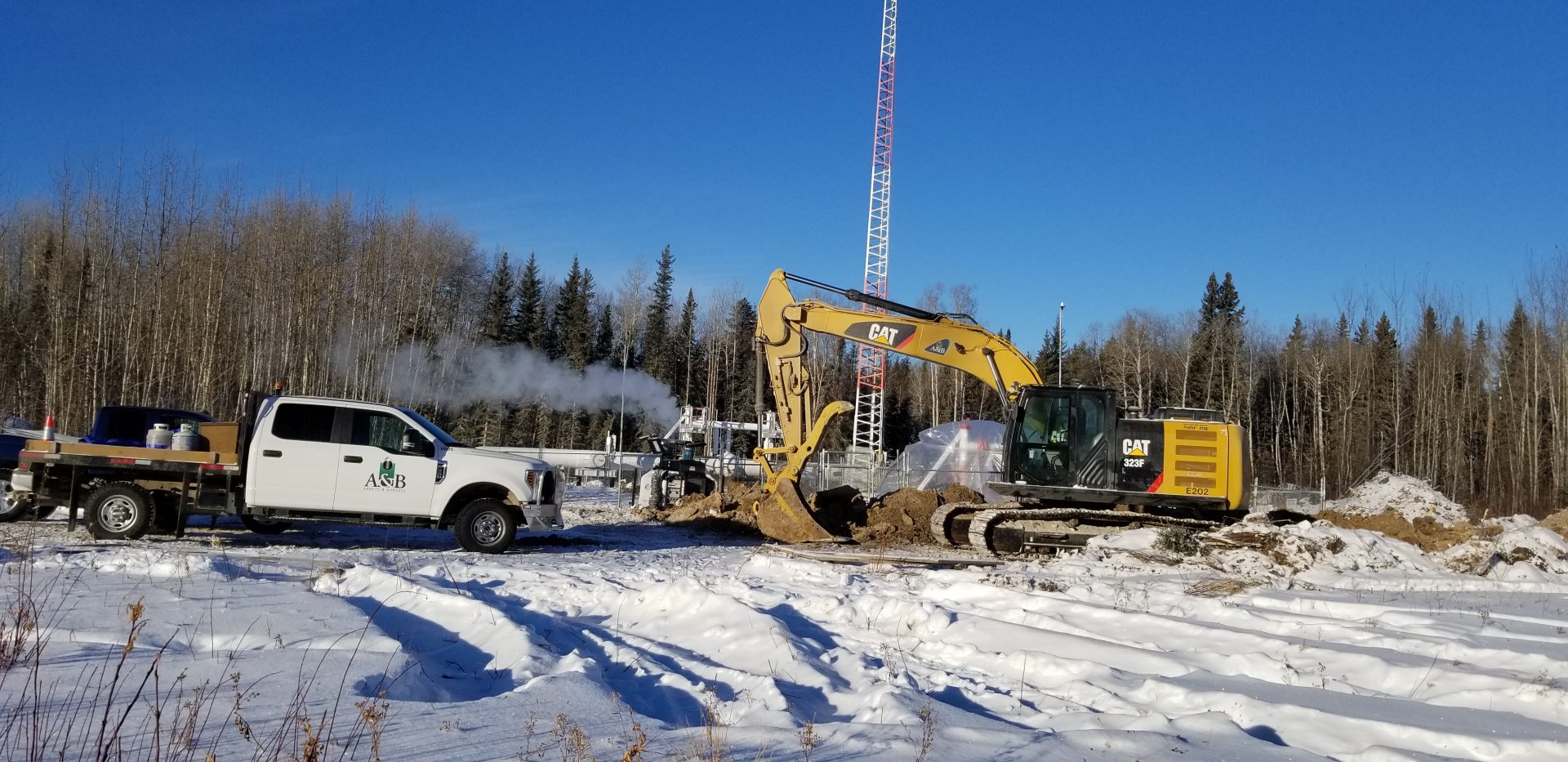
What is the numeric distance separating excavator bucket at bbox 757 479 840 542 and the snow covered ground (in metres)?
4.52

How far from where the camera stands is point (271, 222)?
4231 centimetres

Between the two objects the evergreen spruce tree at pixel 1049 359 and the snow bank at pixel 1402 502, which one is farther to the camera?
the evergreen spruce tree at pixel 1049 359

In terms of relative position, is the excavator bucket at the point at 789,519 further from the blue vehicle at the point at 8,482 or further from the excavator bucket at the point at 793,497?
the blue vehicle at the point at 8,482

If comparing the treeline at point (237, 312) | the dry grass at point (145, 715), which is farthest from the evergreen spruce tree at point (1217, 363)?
the dry grass at point (145, 715)

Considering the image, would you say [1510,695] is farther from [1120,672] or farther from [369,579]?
[369,579]

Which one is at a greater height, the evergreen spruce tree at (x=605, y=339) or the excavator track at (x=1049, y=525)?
the evergreen spruce tree at (x=605, y=339)

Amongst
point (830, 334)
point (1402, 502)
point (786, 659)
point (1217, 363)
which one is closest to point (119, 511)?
point (786, 659)

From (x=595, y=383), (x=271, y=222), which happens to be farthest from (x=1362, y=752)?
(x=595, y=383)

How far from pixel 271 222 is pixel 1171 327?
4931 cm

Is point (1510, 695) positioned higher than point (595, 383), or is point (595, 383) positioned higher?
point (595, 383)

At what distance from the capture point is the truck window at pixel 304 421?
45.6 ft

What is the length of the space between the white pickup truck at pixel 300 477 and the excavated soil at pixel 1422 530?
533 inches

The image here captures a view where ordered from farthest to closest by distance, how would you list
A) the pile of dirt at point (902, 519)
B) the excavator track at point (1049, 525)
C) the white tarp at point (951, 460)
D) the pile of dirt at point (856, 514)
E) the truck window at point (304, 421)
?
the white tarp at point (951, 460), the pile of dirt at point (856, 514), the pile of dirt at point (902, 519), the excavator track at point (1049, 525), the truck window at point (304, 421)

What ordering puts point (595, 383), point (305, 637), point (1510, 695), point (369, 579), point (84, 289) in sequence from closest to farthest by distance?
point (1510, 695) → point (305, 637) → point (369, 579) → point (84, 289) → point (595, 383)
